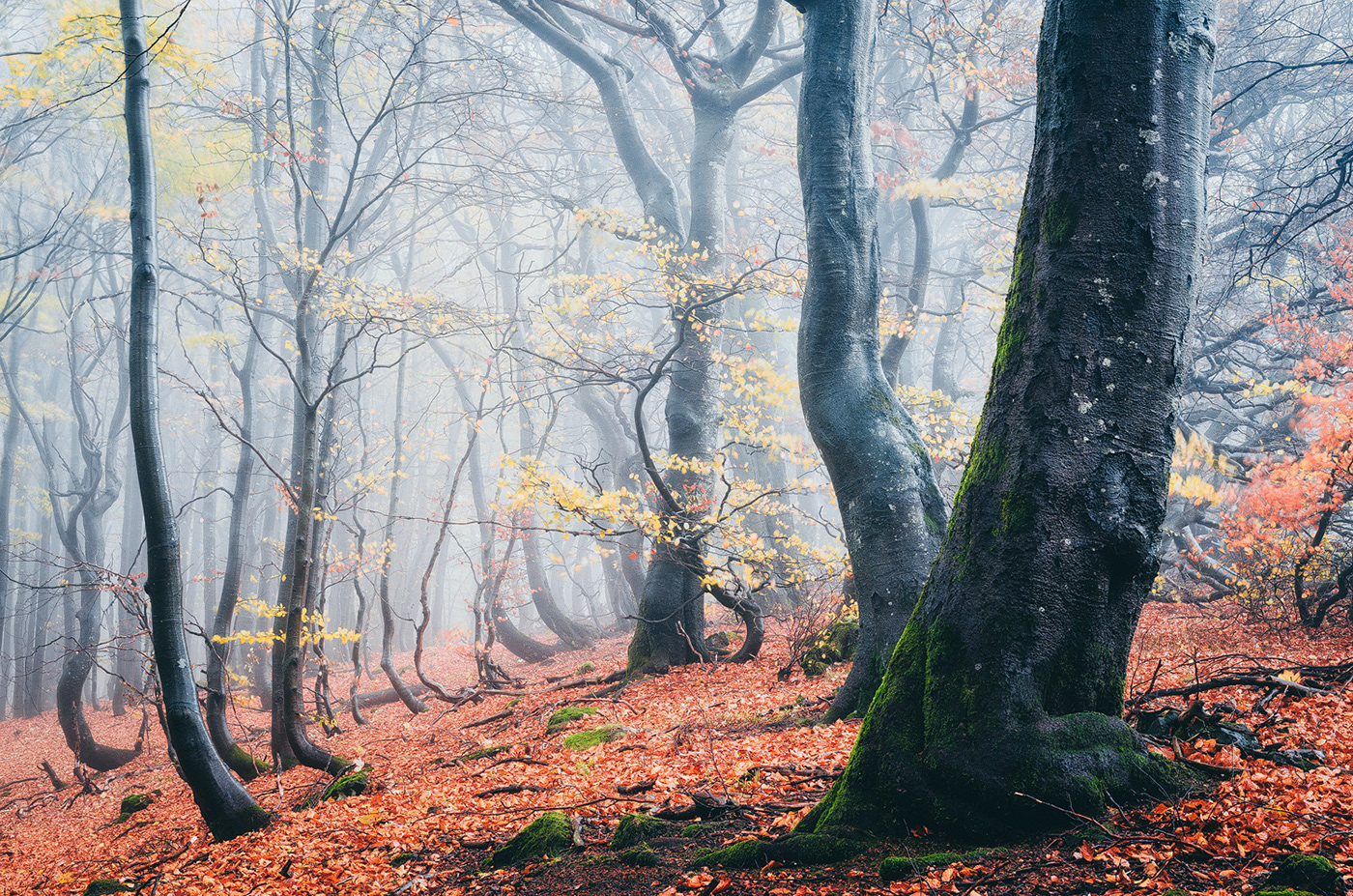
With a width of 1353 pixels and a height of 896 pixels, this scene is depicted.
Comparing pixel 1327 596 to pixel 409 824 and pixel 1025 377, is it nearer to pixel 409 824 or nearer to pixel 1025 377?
pixel 1025 377

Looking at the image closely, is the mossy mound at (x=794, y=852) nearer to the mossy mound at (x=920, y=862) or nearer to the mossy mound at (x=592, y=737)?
the mossy mound at (x=920, y=862)

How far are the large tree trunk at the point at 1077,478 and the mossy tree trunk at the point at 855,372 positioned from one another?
2.17 meters

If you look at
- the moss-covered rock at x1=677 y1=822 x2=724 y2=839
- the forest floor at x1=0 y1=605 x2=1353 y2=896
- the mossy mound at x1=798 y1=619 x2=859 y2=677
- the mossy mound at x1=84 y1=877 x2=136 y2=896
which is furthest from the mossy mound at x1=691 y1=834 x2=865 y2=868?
the mossy mound at x1=798 y1=619 x2=859 y2=677

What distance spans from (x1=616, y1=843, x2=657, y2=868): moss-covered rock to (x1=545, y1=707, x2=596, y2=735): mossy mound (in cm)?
383

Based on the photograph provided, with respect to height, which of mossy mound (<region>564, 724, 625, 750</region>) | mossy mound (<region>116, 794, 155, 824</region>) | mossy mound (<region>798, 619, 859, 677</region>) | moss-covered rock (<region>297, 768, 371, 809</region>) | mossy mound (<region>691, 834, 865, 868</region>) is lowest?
mossy mound (<region>116, 794, 155, 824</region>)

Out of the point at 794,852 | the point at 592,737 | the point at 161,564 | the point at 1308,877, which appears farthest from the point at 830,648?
the point at 161,564

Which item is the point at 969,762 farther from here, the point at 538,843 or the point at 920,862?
the point at 538,843

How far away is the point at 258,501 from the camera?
83.6ft

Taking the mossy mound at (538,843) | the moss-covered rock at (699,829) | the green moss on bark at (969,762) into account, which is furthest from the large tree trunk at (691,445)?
the green moss on bark at (969,762)

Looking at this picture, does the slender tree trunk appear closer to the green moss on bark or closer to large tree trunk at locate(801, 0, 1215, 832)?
the green moss on bark

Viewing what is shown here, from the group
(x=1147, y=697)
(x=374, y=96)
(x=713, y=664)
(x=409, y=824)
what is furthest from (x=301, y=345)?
(x=374, y=96)

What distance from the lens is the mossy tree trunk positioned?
4.85 metres

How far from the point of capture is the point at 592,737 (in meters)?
5.80

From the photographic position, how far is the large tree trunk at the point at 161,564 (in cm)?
462
